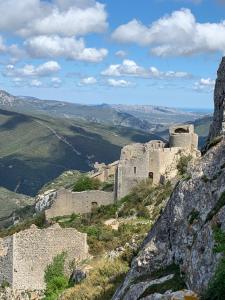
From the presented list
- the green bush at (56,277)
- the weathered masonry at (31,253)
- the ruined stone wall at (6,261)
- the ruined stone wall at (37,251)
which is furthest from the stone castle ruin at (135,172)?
the ruined stone wall at (6,261)

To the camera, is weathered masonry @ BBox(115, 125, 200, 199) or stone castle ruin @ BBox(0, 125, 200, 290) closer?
stone castle ruin @ BBox(0, 125, 200, 290)

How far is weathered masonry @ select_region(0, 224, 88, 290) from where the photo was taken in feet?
80.8

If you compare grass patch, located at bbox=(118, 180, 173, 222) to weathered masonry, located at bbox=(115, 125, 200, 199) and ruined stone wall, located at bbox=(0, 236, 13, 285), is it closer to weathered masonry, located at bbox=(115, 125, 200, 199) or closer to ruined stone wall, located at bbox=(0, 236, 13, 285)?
weathered masonry, located at bbox=(115, 125, 200, 199)

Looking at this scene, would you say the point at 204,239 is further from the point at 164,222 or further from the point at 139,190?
the point at 139,190

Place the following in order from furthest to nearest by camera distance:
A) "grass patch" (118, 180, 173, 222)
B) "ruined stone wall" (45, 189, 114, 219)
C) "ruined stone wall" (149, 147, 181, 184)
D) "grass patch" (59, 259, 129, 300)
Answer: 1. "ruined stone wall" (45, 189, 114, 219)
2. "ruined stone wall" (149, 147, 181, 184)
3. "grass patch" (118, 180, 173, 222)
4. "grass patch" (59, 259, 129, 300)

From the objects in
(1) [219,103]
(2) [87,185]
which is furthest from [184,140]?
(1) [219,103]

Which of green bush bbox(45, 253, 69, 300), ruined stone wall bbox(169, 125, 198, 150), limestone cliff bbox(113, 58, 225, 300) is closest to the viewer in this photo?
limestone cliff bbox(113, 58, 225, 300)

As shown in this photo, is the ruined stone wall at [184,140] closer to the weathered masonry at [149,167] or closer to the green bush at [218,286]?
the weathered masonry at [149,167]

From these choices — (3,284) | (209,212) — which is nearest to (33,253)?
(3,284)

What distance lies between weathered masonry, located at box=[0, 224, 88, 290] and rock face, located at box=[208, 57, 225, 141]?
9633mm

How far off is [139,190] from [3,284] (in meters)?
17.8

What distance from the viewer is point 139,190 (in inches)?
1618

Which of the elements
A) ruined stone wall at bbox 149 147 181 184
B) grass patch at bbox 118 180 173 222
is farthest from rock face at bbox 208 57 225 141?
ruined stone wall at bbox 149 147 181 184

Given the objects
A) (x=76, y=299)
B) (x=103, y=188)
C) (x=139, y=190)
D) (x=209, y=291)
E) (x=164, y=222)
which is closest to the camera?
(x=209, y=291)
